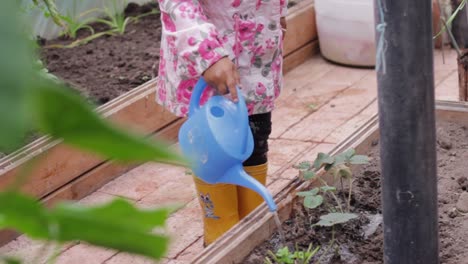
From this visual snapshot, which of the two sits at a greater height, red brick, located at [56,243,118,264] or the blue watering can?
the blue watering can

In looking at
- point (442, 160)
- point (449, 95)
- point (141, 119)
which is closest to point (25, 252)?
point (141, 119)

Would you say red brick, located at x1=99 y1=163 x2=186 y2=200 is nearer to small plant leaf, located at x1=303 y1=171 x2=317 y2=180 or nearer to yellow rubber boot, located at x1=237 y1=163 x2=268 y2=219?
yellow rubber boot, located at x1=237 y1=163 x2=268 y2=219

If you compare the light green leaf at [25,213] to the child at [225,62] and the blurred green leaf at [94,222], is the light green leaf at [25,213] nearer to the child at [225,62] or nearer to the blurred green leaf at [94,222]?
the blurred green leaf at [94,222]

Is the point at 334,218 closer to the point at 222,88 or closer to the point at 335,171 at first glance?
the point at 335,171

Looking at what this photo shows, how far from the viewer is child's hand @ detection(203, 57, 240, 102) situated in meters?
2.16

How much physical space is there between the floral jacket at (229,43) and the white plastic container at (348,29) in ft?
5.35

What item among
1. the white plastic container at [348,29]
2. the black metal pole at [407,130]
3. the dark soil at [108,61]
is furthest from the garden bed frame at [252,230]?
the white plastic container at [348,29]

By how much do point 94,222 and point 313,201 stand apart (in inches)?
75.2

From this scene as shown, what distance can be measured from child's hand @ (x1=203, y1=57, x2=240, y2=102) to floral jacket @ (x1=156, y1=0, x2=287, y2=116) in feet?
0.16

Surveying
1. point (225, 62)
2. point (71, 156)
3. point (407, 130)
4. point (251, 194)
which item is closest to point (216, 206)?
point (251, 194)

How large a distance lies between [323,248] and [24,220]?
1903mm

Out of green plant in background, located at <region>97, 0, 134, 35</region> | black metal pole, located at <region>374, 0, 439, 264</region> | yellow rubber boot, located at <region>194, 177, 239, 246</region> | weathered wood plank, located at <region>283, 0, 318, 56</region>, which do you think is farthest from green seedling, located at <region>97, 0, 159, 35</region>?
black metal pole, located at <region>374, 0, 439, 264</region>

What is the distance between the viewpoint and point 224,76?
2166mm

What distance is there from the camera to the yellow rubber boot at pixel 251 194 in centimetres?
258
